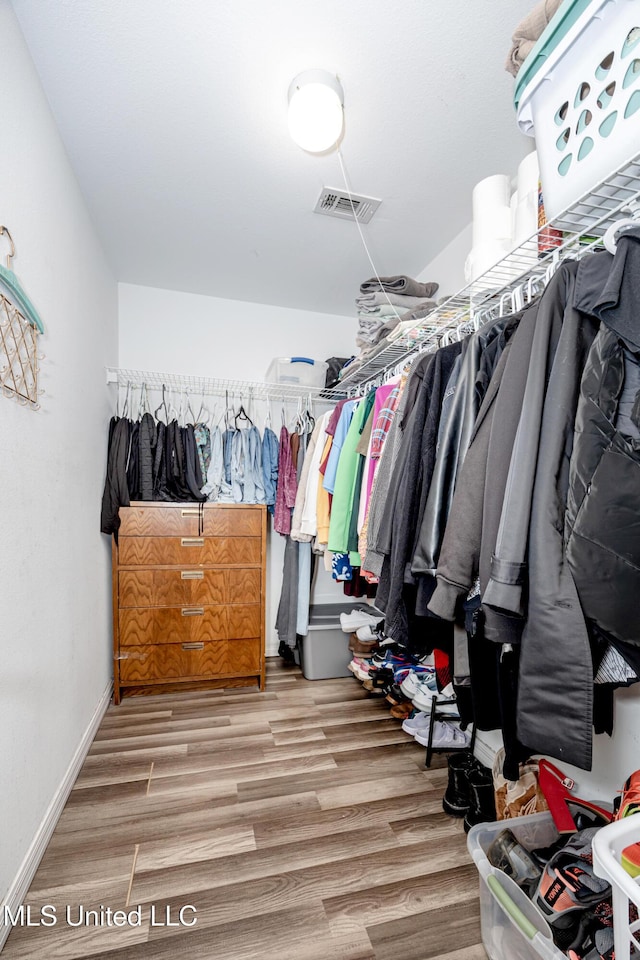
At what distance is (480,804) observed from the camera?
143 centimetres

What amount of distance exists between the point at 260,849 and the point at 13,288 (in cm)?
180

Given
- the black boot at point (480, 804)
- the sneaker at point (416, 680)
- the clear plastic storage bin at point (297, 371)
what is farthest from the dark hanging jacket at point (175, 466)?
the black boot at point (480, 804)

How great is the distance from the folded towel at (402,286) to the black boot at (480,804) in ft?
6.90

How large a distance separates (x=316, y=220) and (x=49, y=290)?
126 centimetres

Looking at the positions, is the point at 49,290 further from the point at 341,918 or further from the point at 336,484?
the point at 341,918

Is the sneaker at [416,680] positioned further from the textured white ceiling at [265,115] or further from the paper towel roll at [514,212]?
the textured white ceiling at [265,115]

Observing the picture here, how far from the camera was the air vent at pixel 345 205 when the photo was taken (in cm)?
191

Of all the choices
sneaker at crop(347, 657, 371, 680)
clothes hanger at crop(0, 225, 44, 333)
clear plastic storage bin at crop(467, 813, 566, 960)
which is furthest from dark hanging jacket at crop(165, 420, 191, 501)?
clear plastic storage bin at crop(467, 813, 566, 960)

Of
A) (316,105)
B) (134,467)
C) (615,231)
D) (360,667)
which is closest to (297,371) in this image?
(134,467)

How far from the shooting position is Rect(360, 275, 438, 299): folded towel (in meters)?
2.12

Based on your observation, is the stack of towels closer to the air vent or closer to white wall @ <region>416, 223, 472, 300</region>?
white wall @ <region>416, 223, 472, 300</region>

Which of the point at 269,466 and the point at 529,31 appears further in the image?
the point at 269,466

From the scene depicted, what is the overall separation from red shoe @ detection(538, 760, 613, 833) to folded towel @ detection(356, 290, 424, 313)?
1928 millimetres

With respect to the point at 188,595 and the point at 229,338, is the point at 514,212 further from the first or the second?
the point at 188,595
